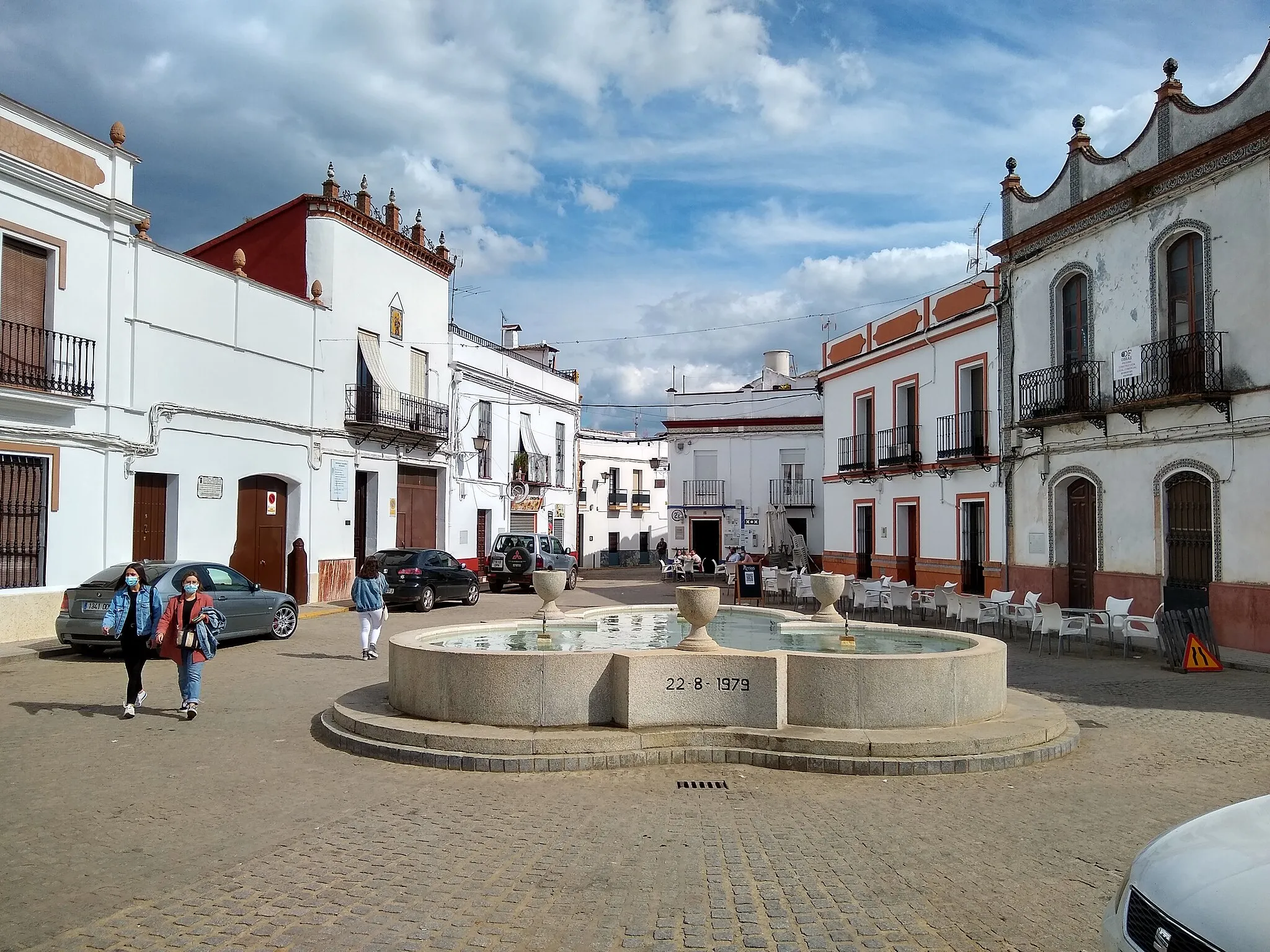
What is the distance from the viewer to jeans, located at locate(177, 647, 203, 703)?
29.1ft

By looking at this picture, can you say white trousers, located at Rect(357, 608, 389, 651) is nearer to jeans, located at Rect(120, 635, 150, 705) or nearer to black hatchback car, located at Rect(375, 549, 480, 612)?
jeans, located at Rect(120, 635, 150, 705)

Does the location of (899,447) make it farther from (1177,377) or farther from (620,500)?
(620,500)

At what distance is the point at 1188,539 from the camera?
15.6 m

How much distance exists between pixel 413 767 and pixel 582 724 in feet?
4.62

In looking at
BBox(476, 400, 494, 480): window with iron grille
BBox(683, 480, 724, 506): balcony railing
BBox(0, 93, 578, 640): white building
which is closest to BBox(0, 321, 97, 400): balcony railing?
BBox(0, 93, 578, 640): white building

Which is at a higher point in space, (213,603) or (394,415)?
(394,415)

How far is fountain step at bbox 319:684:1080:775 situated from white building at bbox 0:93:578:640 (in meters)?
10.3

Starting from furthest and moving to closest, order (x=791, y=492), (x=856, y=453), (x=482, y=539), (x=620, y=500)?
(x=620, y=500) → (x=791, y=492) → (x=482, y=539) → (x=856, y=453)

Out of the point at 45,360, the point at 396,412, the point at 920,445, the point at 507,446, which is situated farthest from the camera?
the point at 507,446

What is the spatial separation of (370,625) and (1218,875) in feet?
38.0

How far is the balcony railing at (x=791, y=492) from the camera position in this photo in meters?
37.3

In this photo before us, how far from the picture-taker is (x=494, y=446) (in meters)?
31.5

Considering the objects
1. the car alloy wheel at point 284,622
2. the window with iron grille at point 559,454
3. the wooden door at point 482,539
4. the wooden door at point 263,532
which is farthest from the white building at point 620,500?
the car alloy wheel at point 284,622

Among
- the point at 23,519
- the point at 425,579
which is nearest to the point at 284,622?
the point at 23,519
